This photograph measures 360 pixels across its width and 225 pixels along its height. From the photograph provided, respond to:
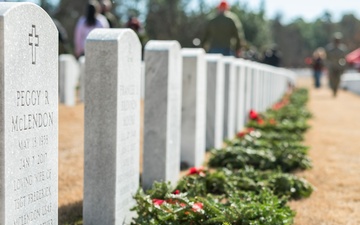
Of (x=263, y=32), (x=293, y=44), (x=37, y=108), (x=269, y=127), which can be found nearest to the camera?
(x=37, y=108)

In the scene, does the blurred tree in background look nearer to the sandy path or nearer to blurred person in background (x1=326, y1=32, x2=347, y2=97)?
blurred person in background (x1=326, y1=32, x2=347, y2=97)

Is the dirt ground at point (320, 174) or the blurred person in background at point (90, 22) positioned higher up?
the blurred person in background at point (90, 22)

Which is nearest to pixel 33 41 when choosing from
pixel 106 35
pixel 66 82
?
pixel 106 35

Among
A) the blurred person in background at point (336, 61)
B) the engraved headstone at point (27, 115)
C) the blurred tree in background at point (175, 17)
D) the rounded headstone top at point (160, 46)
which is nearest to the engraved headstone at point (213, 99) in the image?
the rounded headstone top at point (160, 46)

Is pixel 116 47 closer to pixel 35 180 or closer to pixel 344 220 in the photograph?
pixel 35 180

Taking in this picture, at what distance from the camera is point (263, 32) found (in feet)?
204

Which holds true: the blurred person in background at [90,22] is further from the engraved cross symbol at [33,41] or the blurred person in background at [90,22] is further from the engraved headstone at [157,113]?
the engraved cross symbol at [33,41]

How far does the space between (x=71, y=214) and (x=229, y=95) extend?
5286 mm

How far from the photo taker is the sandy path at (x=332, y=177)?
5734 millimetres

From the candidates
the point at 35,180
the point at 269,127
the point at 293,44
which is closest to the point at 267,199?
the point at 35,180

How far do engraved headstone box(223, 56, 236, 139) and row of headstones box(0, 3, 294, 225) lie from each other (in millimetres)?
1941

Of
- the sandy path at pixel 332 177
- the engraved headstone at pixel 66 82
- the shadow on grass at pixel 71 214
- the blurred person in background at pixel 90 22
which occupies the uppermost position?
the blurred person in background at pixel 90 22

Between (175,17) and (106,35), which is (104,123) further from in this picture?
(175,17)

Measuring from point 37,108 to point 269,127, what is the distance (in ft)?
27.4
